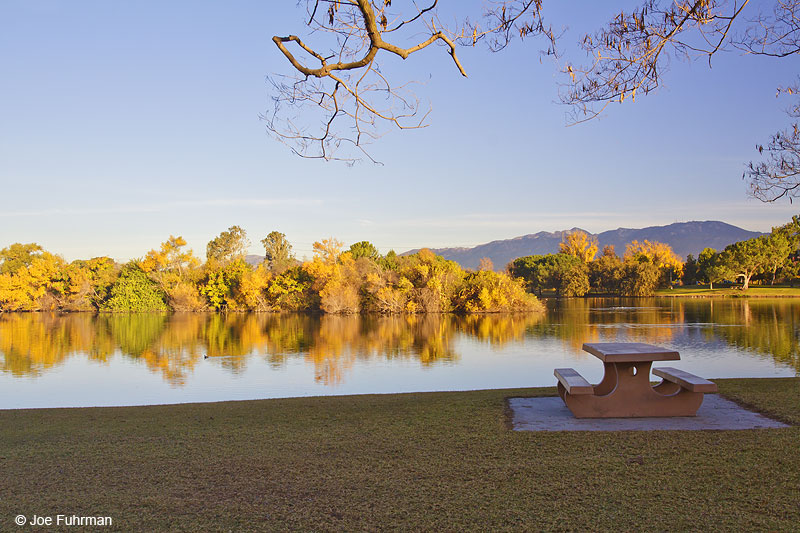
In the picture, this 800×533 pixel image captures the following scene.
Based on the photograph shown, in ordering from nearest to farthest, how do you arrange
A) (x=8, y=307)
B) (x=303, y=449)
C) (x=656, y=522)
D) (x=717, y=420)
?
(x=656, y=522), (x=303, y=449), (x=717, y=420), (x=8, y=307)

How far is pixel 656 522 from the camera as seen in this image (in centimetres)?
338

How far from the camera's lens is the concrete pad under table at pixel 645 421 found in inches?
221

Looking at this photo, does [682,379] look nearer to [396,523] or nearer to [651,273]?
[396,523]

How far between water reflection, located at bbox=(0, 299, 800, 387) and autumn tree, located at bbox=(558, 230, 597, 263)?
57.3 meters

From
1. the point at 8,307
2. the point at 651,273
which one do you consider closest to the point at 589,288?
the point at 651,273

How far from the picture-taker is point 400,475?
4324 millimetres

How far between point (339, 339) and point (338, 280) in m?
18.4

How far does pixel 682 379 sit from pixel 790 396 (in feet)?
5.89

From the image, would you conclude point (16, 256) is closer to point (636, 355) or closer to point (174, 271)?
point (174, 271)

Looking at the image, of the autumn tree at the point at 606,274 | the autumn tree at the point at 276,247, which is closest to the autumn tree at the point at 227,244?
the autumn tree at the point at 276,247

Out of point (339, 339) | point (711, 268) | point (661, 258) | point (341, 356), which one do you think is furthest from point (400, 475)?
point (661, 258)

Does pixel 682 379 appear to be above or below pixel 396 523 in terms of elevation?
above

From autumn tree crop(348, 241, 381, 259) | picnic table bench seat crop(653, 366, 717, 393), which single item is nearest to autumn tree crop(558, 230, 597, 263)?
autumn tree crop(348, 241, 381, 259)

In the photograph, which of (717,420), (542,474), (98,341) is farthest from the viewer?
(98,341)
